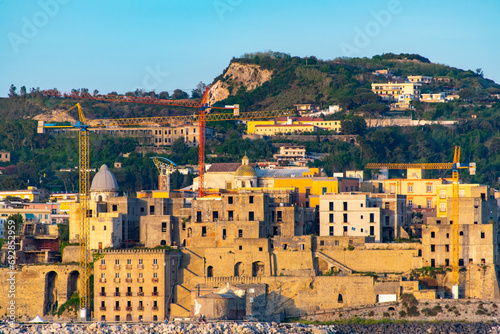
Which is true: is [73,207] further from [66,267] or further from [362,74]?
[362,74]

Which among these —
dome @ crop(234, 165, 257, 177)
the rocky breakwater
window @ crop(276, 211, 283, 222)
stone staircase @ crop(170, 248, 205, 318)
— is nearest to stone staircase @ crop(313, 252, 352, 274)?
the rocky breakwater

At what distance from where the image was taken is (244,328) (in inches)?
2640

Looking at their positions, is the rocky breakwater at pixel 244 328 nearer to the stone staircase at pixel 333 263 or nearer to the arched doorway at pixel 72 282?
the stone staircase at pixel 333 263

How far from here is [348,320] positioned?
71.7 meters

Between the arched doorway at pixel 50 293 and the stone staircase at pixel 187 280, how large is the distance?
9413mm

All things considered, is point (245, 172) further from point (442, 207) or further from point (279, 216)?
point (442, 207)

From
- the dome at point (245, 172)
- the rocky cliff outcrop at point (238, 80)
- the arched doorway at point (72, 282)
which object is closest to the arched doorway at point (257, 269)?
the dome at point (245, 172)

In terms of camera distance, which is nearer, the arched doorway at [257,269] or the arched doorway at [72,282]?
the arched doorway at [257,269]

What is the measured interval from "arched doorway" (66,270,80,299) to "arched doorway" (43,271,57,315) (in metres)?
1.31

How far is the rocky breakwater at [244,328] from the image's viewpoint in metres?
67.6

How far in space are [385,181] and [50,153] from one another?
209 ft

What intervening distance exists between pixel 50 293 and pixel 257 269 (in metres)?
15.3

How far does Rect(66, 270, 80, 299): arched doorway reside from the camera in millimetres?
76625

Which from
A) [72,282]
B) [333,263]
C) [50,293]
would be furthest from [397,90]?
[50,293]
